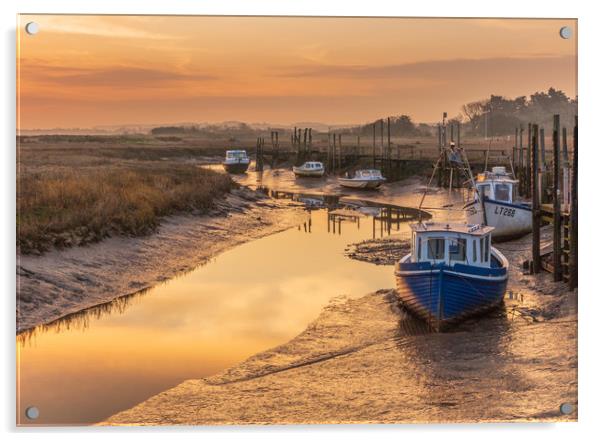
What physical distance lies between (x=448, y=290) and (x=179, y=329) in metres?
4.43

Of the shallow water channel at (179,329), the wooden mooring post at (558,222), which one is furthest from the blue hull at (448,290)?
the shallow water channel at (179,329)

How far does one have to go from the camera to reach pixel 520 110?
51.2ft

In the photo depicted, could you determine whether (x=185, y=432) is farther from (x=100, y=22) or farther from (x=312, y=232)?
(x=312, y=232)

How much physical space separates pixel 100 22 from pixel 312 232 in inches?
618

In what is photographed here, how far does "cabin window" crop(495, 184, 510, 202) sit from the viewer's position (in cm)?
2761

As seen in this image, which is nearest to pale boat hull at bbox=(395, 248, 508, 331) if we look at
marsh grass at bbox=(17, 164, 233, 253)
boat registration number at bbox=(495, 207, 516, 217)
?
marsh grass at bbox=(17, 164, 233, 253)

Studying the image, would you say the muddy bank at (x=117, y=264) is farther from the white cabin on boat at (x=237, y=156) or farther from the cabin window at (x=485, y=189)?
the white cabin on boat at (x=237, y=156)

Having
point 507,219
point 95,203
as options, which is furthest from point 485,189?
point 95,203

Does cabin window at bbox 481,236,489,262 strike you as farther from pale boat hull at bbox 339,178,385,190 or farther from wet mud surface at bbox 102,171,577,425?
pale boat hull at bbox 339,178,385,190

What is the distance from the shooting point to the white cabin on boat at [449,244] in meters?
15.7

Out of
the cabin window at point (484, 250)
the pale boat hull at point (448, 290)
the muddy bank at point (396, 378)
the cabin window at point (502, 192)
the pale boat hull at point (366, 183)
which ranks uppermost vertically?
the pale boat hull at point (366, 183)

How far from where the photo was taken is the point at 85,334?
1470 cm

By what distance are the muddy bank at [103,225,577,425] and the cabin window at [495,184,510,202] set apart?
1219 centimetres

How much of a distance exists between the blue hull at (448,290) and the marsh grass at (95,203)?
6454 mm
